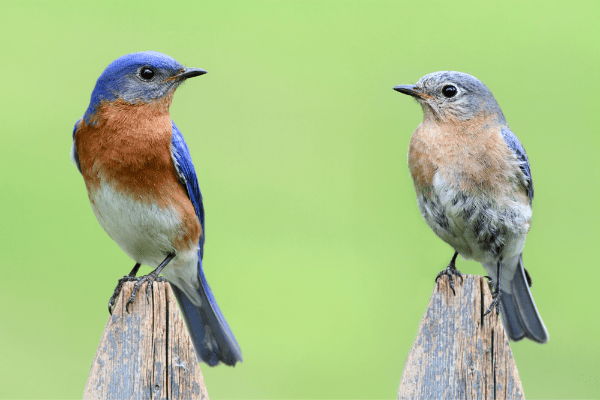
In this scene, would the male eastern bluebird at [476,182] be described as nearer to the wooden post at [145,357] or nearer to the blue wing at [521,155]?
the blue wing at [521,155]

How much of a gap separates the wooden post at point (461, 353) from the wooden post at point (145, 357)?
0.99 metres

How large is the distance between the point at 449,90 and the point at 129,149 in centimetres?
199

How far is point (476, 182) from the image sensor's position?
13.6 feet

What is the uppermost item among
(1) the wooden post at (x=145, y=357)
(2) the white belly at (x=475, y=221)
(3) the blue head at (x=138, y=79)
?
(3) the blue head at (x=138, y=79)

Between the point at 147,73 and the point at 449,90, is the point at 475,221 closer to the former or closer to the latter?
the point at 449,90

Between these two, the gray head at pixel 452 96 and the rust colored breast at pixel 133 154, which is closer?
the rust colored breast at pixel 133 154

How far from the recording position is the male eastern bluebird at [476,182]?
13.5ft

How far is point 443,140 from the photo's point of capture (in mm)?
4230

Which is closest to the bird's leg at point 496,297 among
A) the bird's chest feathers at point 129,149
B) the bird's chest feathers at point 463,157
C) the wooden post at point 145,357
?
the bird's chest feathers at point 463,157

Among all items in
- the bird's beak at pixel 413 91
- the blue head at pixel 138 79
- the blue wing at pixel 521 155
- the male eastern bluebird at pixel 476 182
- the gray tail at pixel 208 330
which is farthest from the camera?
the blue wing at pixel 521 155

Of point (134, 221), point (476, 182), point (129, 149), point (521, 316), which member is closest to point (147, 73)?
point (129, 149)

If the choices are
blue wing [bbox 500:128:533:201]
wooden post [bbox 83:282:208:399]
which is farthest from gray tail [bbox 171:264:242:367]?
blue wing [bbox 500:128:533:201]

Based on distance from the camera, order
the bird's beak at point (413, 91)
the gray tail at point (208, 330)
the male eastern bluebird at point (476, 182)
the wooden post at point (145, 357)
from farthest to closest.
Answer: the bird's beak at point (413, 91), the male eastern bluebird at point (476, 182), the gray tail at point (208, 330), the wooden post at point (145, 357)

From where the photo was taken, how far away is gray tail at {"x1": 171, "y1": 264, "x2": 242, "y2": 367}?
389cm
